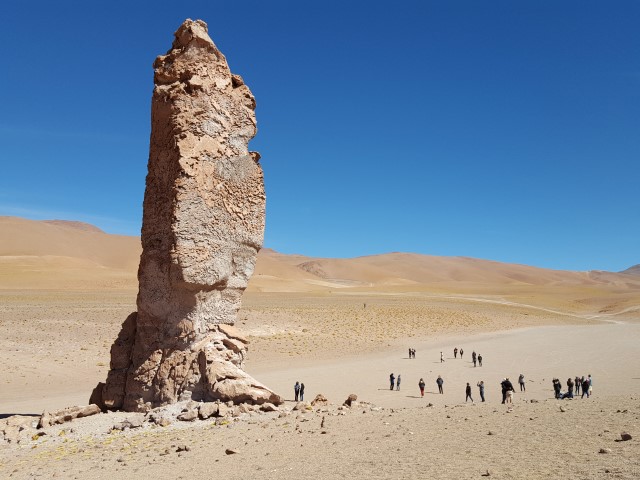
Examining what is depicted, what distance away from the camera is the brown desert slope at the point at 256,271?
7375cm

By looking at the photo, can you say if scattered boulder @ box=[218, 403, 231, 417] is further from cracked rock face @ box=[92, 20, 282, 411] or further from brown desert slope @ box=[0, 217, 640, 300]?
brown desert slope @ box=[0, 217, 640, 300]

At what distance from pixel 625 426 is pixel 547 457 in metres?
2.81

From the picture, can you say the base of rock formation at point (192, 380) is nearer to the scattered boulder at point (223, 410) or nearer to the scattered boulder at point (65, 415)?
the scattered boulder at point (223, 410)

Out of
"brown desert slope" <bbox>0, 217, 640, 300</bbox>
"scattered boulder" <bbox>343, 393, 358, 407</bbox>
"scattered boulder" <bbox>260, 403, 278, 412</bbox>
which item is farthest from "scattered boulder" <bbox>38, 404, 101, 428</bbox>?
"brown desert slope" <bbox>0, 217, 640, 300</bbox>

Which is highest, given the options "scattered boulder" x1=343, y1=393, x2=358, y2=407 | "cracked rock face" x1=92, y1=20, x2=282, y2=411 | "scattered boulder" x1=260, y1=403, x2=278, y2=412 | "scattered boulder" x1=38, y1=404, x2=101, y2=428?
"cracked rock face" x1=92, y1=20, x2=282, y2=411

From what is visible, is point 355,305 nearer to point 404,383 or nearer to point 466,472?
point 404,383

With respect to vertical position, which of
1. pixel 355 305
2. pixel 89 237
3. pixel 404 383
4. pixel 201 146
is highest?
pixel 89 237

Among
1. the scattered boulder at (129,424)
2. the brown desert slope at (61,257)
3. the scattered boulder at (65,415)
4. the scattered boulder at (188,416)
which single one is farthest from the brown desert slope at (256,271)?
the scattered boulder at (188,416)

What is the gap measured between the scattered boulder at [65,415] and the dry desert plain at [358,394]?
0.47m

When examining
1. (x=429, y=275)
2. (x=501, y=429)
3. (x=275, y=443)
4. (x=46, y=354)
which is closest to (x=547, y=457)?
(x=501, y=429)

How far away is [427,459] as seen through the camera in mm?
8602

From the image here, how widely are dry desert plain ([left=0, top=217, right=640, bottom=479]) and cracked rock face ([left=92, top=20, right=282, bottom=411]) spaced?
1259mm

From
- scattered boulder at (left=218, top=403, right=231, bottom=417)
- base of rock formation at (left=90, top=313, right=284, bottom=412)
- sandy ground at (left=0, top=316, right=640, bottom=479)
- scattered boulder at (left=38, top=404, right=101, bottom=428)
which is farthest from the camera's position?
base of rock formation at (left=90, top=313, right=284, bottom=412)

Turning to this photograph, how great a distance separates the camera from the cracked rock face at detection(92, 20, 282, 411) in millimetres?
13148
